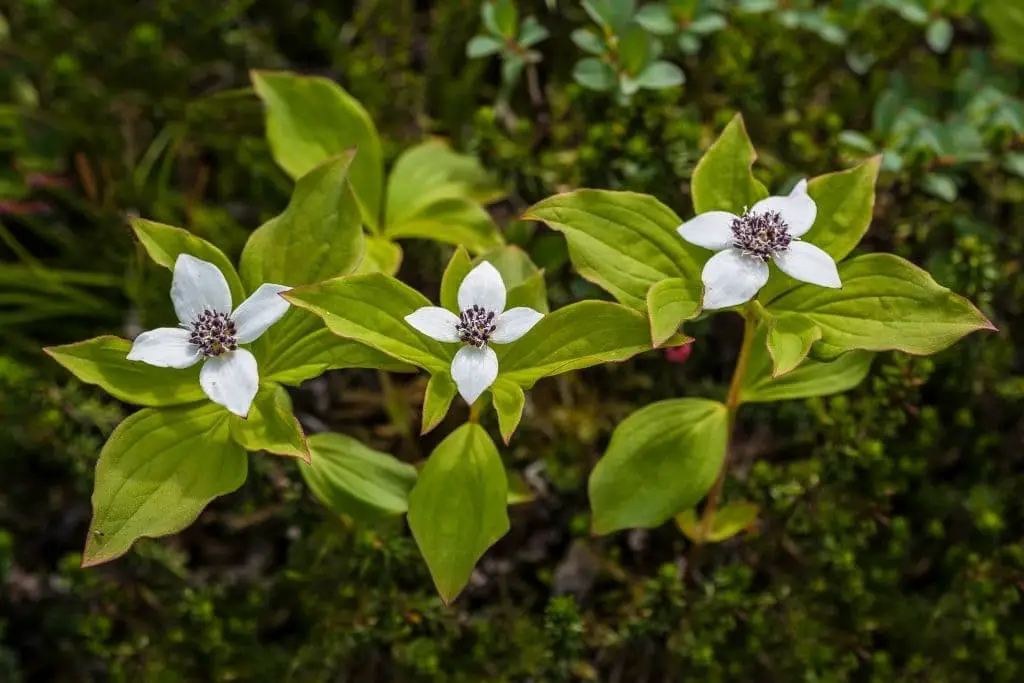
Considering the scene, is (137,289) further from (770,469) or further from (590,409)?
(770,469)

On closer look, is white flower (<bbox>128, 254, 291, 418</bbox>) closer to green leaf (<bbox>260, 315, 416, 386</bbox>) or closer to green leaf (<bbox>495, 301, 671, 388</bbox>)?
green leaf (<bbox>260, 315, 416, 386</bbox>)

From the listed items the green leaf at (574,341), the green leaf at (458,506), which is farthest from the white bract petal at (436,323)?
the green leaf at (458,506)

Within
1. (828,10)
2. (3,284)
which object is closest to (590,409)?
(828,10)

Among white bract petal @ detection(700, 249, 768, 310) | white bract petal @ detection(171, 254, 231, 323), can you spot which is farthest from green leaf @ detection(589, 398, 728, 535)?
white bract petal @ detection(171, 254, 231, 323)

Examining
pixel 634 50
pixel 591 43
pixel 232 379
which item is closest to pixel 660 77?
pixel 634 50

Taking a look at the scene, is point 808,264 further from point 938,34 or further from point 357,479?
point 938,34

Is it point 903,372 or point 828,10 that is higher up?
point 828,10

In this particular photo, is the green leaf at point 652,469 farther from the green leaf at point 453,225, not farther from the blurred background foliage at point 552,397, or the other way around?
the green leaf at point 453,225
